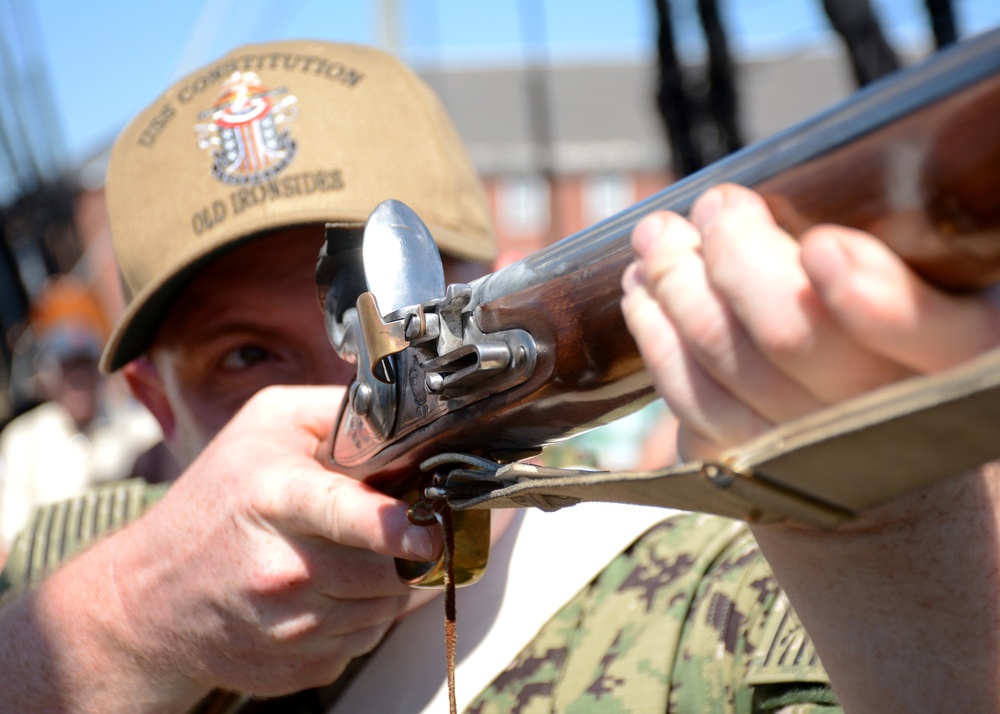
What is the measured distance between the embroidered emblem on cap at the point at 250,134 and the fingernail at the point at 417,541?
91cm

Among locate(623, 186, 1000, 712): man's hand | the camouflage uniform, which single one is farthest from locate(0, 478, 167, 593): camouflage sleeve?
locate(623, 186, 1000, 712): man's hand

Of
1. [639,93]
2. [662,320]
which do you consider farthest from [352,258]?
[639,93]

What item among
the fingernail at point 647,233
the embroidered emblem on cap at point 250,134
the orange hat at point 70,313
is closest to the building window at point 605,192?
the orange hat at point 70,313

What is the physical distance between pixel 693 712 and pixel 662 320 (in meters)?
0.81

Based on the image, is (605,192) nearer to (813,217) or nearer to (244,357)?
(244,357)

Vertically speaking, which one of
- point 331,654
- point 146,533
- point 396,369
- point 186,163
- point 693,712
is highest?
point 186,163

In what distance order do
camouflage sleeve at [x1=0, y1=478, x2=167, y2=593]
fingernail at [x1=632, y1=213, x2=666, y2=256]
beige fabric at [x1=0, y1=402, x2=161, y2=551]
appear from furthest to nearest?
beige fabric at [x1=0, y1=402, x2=161, y2=551] → camouflage sleeve at [x1=0, y1=478, x2=167, y2=593] → fingernail at [x1=632, y1=213, x2=666, y2=256]

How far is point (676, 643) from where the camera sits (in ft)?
5.02

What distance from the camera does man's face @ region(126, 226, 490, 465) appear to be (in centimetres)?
190

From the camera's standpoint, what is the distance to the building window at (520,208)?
117ft

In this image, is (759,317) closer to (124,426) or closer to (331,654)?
(331,654)

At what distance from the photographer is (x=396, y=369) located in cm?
121

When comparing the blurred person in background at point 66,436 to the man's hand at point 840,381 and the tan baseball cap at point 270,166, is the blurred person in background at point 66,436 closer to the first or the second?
the tan baseball cap at point 270,166

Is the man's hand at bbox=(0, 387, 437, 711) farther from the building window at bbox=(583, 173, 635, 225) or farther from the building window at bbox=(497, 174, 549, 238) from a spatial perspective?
the building window at bbox=(583, 173, 635, 225)
